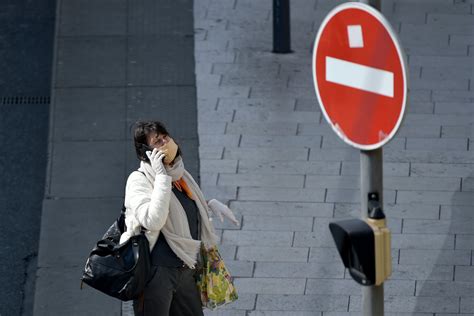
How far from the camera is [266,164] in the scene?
10.2 metres

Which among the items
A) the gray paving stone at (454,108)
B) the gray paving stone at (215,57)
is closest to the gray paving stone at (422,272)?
the gray paving stone at (454,108)

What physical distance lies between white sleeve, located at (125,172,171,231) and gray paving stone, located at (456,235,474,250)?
125 inches

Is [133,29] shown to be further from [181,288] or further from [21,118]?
[181,288]

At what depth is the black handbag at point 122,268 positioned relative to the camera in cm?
673

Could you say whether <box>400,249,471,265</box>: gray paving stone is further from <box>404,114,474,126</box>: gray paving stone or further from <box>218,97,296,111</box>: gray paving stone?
<box>218,97,296,111</box>: gray paving stone

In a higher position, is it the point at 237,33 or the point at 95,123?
the point at 237,33

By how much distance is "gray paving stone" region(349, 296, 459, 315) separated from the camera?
838 centimetres

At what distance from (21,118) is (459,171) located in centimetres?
412

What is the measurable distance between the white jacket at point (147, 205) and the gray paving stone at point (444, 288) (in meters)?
2.59

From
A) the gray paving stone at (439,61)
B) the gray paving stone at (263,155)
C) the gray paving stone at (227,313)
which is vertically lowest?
the gray paving stone at (227,313)

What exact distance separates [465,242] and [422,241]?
326 mm

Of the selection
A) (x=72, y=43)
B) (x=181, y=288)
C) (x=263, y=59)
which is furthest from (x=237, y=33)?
(x=181, y=288)

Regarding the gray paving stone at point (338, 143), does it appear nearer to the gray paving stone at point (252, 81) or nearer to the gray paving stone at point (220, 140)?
the gray paving stone at point (220, 140)

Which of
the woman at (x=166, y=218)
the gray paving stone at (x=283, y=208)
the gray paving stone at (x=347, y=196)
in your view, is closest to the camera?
the woman at (x=166, y=218)
